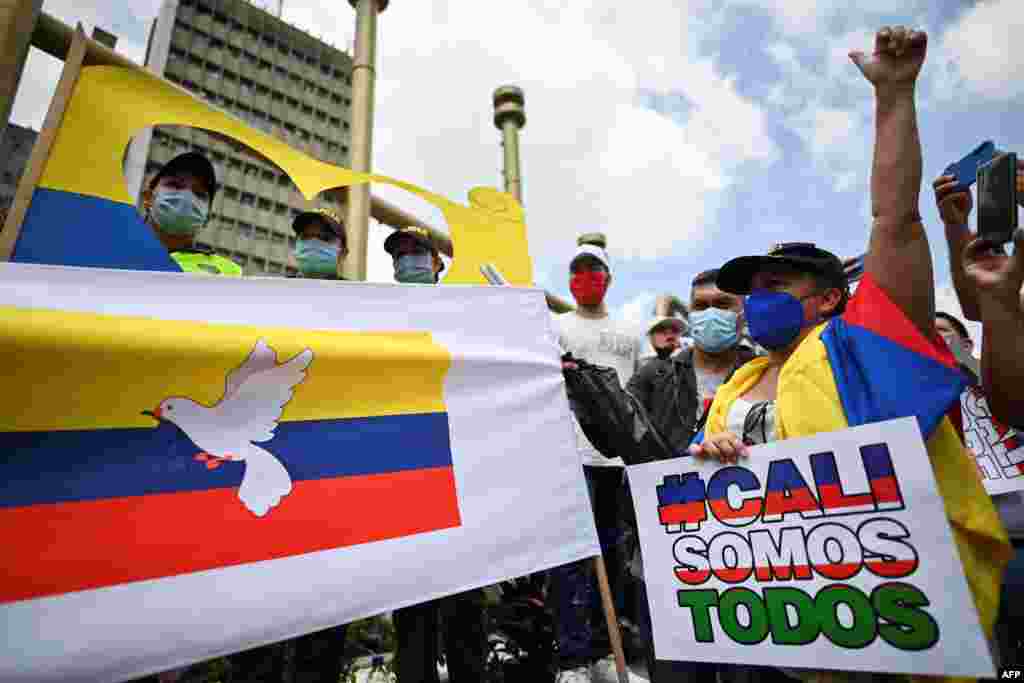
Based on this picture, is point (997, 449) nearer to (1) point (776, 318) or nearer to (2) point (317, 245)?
(1) point (776, 318)

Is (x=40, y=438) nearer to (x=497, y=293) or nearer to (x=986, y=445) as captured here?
(x=497, y=293)

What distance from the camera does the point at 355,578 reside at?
156cm

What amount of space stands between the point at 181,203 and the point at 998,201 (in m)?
2.94

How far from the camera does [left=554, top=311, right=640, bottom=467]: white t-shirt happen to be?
10.8 feet

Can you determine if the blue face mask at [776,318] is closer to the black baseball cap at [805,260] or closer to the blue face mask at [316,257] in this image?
the black baseball cap at [805,260]

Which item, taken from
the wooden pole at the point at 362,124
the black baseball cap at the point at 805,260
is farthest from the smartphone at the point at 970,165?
the wooden pole at the point at 362,124

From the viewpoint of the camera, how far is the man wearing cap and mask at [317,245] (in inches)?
102

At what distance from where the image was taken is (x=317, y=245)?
8.57 ft

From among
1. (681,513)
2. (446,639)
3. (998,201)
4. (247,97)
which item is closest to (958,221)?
(998,201)

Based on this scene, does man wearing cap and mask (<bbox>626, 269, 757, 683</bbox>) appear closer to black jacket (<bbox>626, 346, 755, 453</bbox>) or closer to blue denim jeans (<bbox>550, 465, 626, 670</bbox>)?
Answer: black jacket (<bbox>626, 346, 755, 453</bbox>)

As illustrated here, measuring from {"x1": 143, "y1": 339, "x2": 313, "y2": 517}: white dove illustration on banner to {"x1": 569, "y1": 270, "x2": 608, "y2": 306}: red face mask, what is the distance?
84.2 inches

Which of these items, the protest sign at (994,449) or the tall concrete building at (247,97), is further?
the tall concrete building at (247,97)

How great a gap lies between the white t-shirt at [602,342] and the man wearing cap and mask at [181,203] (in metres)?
1.97

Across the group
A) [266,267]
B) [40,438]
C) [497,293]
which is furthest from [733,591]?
[266,267]
